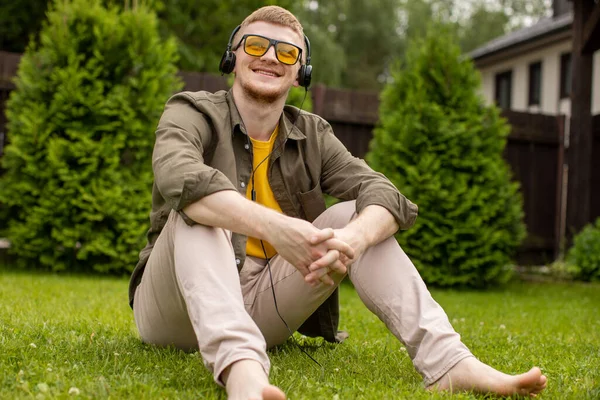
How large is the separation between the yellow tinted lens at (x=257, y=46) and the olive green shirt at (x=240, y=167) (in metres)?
0.23

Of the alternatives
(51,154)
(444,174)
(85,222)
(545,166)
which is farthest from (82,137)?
(545,166)

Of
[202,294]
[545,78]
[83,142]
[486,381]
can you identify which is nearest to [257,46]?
[202,294]

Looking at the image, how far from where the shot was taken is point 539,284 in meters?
8.14

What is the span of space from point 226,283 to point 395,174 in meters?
5.33

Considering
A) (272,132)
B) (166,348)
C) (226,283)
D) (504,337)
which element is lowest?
(504,337)

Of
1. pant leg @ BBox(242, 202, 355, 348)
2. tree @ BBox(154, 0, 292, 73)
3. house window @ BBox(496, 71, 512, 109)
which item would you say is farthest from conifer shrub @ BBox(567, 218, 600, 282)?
house window @ BBox(496, 71, 512, 109)

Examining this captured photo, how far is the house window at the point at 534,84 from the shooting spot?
18419 mm

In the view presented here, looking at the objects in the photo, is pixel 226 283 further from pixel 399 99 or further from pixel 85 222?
pixel 399 99

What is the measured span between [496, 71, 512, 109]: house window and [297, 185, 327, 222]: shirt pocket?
17.7m

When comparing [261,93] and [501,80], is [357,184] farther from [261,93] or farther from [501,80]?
[501,80]

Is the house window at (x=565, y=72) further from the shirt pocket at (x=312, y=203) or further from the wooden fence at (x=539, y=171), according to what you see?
the shirt pocket at (x=312, y=203)

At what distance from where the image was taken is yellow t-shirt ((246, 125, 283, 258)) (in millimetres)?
2932

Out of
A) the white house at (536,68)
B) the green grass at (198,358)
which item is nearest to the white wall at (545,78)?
the white house at (536,68)

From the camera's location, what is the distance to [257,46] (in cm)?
289
